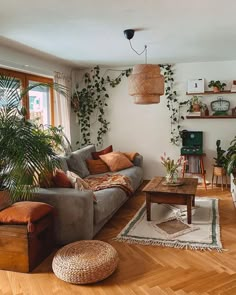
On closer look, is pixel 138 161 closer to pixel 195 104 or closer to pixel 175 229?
pixel 195 104

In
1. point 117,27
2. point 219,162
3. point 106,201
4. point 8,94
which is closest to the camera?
point 8,94

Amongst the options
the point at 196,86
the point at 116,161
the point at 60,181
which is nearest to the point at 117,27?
the point at 60,181

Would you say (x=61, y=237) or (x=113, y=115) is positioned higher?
(x=113, y=115)

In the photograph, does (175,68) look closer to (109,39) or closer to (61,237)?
(109,39)

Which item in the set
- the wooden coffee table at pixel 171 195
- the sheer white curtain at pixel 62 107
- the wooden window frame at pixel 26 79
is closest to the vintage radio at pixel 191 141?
the wooden coffee table at pixel 171 195

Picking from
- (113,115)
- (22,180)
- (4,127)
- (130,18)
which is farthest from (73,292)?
(113,115)

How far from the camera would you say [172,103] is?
555 centimetres

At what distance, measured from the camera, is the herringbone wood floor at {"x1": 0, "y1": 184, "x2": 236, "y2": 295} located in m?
2.28

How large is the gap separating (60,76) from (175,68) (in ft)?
6.92

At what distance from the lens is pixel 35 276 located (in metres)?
2.49

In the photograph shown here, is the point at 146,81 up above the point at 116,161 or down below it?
above

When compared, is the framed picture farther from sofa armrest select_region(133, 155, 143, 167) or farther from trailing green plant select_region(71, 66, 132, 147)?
sofa armrest select_region(133, 155, 143, 167)

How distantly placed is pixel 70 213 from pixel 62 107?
281cm

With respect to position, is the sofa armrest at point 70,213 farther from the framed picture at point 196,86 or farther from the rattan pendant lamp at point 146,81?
the framed picture at point 196,86
